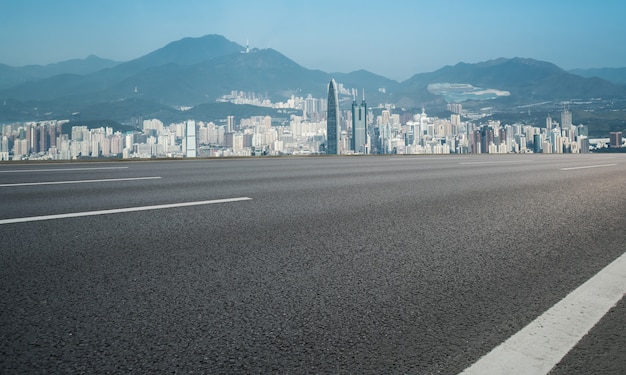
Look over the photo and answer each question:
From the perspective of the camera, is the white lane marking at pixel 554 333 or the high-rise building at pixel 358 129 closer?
the white lane marking at pixel 554 333

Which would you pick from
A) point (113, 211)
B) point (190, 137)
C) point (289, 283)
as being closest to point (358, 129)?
point (190, 137)

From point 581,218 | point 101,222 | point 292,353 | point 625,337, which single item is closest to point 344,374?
point 292,353

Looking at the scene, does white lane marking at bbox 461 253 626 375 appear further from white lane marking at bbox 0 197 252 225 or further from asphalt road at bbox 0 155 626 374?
white lane marking at bbox 0 197 252 225

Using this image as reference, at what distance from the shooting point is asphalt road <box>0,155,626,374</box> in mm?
1819

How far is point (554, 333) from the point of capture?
2049 mm

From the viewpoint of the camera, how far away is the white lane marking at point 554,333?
1731mm

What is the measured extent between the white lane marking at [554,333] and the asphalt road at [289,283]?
54 millimetres

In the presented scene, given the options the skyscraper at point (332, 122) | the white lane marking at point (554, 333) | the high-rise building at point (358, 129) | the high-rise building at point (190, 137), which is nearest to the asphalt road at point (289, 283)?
the white lane marking at point (554, 333)

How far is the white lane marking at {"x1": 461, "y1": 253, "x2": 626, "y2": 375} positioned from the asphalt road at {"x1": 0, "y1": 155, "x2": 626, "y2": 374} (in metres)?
0.05

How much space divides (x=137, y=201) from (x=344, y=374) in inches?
185

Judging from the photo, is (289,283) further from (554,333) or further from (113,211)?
(113,211)

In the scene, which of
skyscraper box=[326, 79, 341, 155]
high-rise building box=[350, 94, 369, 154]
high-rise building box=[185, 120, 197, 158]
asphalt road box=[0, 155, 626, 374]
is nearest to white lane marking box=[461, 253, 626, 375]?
asphalt road box=[0, 155, 626, 374]

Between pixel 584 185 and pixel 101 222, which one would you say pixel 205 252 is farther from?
pixel 584 185

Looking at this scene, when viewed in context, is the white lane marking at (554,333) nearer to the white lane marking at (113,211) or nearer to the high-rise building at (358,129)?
the white lane marking at (113,211)
